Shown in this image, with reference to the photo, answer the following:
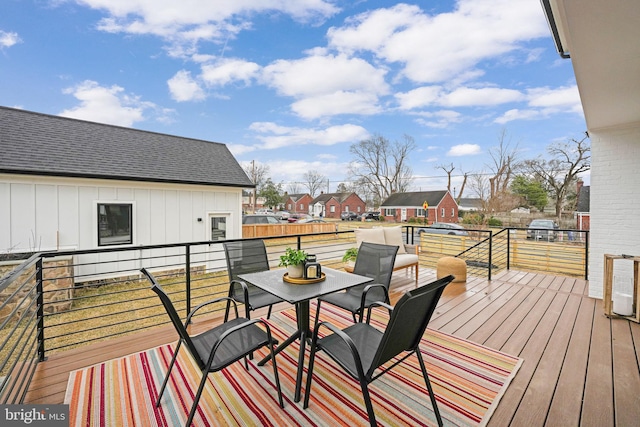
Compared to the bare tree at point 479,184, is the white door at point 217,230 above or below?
below

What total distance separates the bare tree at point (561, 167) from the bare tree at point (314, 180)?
25.6 meters

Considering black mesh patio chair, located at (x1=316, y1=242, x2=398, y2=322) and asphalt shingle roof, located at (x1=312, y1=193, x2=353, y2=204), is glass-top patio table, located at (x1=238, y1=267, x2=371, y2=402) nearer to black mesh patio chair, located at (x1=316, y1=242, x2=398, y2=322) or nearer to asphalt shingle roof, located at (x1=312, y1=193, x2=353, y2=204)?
black mesh patio chair, located at (x1=316, y1=242, x2=398, y2=322)

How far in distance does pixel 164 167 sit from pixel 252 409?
706cm

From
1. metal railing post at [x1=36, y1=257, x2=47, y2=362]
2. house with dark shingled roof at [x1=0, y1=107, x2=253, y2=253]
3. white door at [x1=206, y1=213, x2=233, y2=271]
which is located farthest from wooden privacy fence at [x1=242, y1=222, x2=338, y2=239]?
metal railing post at [x1=36, y1=257, x2=47, y2=362]

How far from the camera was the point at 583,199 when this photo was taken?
13.4m

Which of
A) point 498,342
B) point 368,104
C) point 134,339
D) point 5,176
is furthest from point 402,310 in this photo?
point 368,104

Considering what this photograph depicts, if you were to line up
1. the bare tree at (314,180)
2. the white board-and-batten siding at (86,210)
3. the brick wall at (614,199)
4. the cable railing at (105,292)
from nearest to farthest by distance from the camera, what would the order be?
the cable railing at (105,292), the brick wall at (614,199), the white board-and-batten siding at (86,210), the bare tree at (314,180)

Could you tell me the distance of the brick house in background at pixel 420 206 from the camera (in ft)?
86.1

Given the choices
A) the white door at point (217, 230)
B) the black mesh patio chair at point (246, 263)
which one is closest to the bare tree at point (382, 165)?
the white door at point (217, 230)

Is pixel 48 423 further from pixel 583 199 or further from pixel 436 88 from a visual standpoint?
pixel 583 199

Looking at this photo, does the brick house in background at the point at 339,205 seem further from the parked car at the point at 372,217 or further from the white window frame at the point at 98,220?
the white window frame at the point at 98,220

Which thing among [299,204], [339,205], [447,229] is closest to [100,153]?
[447,229]

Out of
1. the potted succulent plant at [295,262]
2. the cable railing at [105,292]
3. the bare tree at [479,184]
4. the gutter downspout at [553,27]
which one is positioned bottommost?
the cable railing at [105,292]

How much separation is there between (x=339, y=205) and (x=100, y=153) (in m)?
30.6
